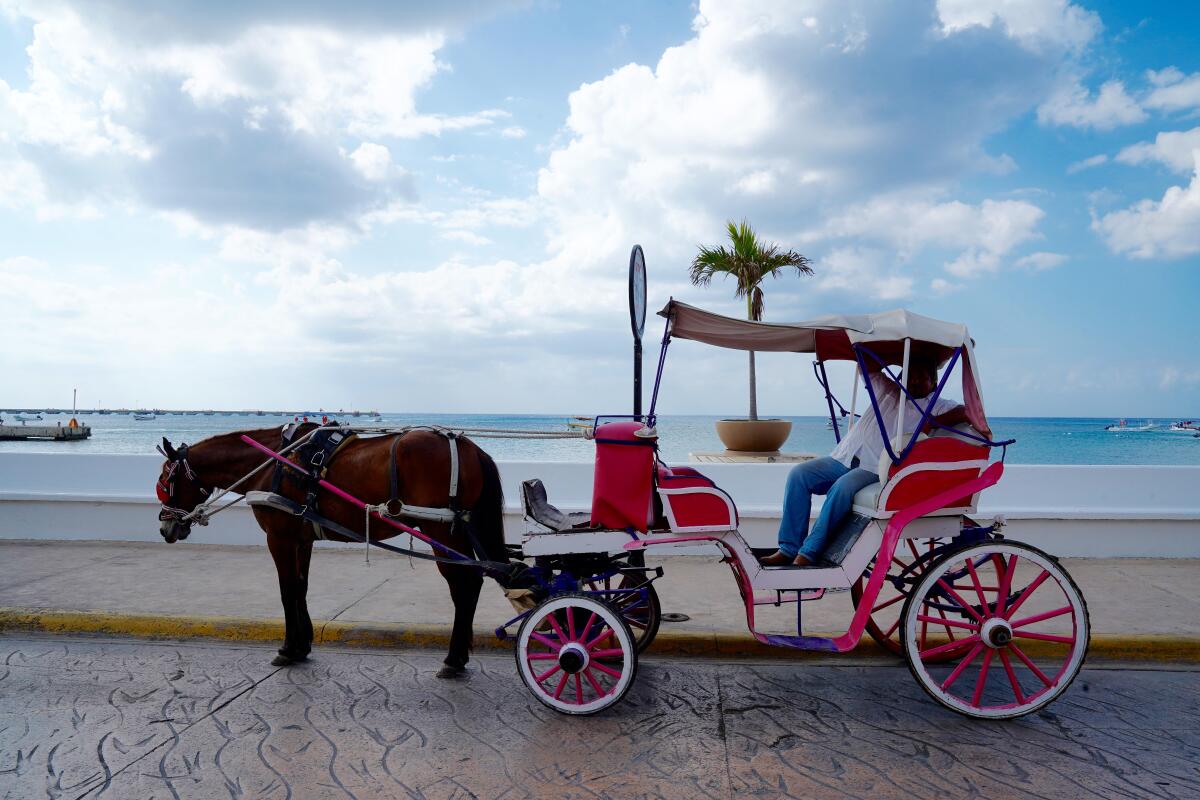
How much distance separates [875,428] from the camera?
4.99m

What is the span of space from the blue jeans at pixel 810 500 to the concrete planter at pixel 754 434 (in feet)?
29.7

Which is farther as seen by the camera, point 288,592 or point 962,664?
point 288,592

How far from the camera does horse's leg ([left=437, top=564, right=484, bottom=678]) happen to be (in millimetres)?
4770

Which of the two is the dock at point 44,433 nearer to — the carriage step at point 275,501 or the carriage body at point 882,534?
the carriage step at point 275,501

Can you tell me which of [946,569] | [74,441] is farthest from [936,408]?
[74,441]

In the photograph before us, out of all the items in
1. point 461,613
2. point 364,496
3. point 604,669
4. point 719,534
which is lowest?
point 604,669

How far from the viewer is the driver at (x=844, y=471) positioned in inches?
182

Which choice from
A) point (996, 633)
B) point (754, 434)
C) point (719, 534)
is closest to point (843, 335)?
point (719, 534)

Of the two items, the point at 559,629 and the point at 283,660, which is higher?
the point at 559,629

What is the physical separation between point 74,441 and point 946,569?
76.9 m

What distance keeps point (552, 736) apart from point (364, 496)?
6.03 ft

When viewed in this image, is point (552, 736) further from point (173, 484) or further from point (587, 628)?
point (173, 484)

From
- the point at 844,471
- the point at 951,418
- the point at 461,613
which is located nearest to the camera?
the point at 951,418

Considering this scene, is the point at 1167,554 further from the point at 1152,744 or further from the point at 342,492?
the point at 342,492
